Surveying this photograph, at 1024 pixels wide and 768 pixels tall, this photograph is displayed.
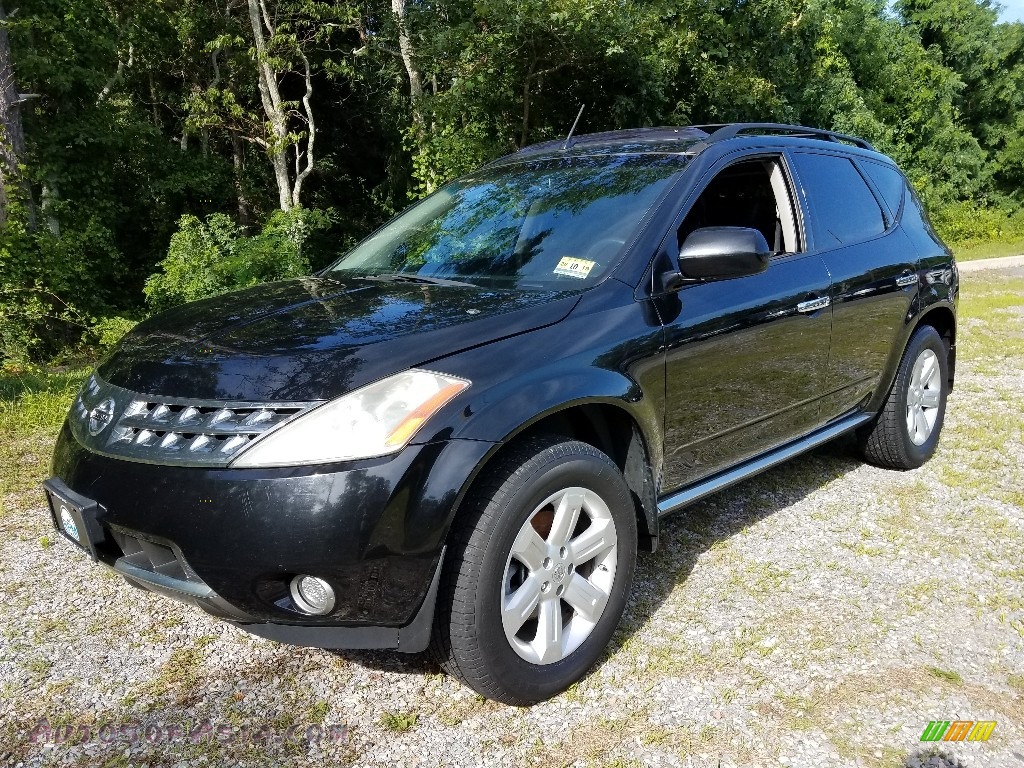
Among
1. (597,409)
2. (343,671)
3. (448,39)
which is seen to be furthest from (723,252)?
(448,39)

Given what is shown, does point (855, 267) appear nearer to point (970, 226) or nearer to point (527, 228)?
point (527, 228)

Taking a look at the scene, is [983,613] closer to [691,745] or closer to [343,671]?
[691,745]

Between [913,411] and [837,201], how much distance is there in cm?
137

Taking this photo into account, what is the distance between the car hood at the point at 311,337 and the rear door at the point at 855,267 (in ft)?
5.55

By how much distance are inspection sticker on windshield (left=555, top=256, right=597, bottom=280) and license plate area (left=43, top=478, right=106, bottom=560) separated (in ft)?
5.33

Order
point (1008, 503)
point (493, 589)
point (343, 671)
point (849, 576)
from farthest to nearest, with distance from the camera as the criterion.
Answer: point (1008, 503) < point (849, 576) < point (343, 671) < point (493, 589)

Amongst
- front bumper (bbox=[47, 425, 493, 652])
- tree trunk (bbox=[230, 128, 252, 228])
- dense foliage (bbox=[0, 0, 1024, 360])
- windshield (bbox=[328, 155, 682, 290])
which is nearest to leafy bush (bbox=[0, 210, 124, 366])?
dense foliage (bbox=[0, 0, 1024, 360])

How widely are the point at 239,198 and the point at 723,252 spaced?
1641 cm

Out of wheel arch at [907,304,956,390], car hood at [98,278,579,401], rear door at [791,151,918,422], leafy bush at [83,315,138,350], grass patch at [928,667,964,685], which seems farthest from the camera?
leafy bush at [83,315,138,350]

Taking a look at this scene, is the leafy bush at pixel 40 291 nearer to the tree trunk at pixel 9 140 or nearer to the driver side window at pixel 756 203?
the tree trunk at pixel 9 140

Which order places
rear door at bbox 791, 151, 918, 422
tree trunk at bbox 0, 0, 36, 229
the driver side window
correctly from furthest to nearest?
1. tree trunk at bbox 0, 0, 36, 229
2. rear door at bbox 791, 151, 918, 422
3. the driver side window

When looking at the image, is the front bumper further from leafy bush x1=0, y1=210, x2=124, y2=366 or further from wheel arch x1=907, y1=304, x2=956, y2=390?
leafy bush x1=0, y1=210, x2=124, y2=366

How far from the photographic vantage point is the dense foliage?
1057 cm

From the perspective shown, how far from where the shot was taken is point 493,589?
206 cm
